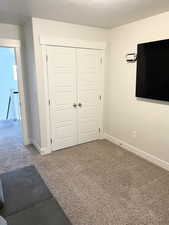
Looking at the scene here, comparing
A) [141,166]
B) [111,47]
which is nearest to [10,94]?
[111,47]

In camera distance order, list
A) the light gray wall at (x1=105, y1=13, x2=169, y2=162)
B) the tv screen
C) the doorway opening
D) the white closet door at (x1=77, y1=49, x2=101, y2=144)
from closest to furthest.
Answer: the tv screen
the light gray wall at (x1=105, y1=13, x2=169, y2=162)
the white closet door at (x1=77, y1=49, x2=101, y2=144)
the doorway opening

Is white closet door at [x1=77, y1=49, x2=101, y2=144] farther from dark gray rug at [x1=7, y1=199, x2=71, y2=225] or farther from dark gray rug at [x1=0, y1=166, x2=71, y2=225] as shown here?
dark gray rug at [x1=7, y1=199, x2=71, y2=225]

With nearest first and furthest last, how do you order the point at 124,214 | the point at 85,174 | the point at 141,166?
the point at 124,214
the point at 85,174
the point at 141,166

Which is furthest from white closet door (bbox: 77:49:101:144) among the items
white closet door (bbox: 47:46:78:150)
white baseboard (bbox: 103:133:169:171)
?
white baseboard (bbox: 103:133:169:171)

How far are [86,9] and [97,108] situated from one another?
79.2 inches

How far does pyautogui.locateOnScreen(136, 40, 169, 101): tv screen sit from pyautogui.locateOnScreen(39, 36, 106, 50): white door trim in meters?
0.92

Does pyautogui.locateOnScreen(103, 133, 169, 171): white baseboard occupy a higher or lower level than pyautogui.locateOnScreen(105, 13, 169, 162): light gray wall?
lower

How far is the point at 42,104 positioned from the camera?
10.1 feet

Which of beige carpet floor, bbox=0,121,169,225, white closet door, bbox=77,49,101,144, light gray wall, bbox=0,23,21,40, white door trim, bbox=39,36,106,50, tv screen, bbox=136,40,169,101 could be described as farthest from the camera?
white closet door, bbox=77,49,101,144

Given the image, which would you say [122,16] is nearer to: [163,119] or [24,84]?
[163,119]

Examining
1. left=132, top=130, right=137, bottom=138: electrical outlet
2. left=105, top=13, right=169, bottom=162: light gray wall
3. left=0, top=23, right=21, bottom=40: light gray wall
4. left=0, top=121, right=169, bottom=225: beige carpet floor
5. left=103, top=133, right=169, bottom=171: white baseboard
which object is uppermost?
left=0, top=23, right=21, bottom=40: light gray wall

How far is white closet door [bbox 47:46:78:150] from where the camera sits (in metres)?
3.09

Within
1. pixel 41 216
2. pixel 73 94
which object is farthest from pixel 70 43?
pixel 41 216

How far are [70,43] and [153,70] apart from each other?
5.14 feet
